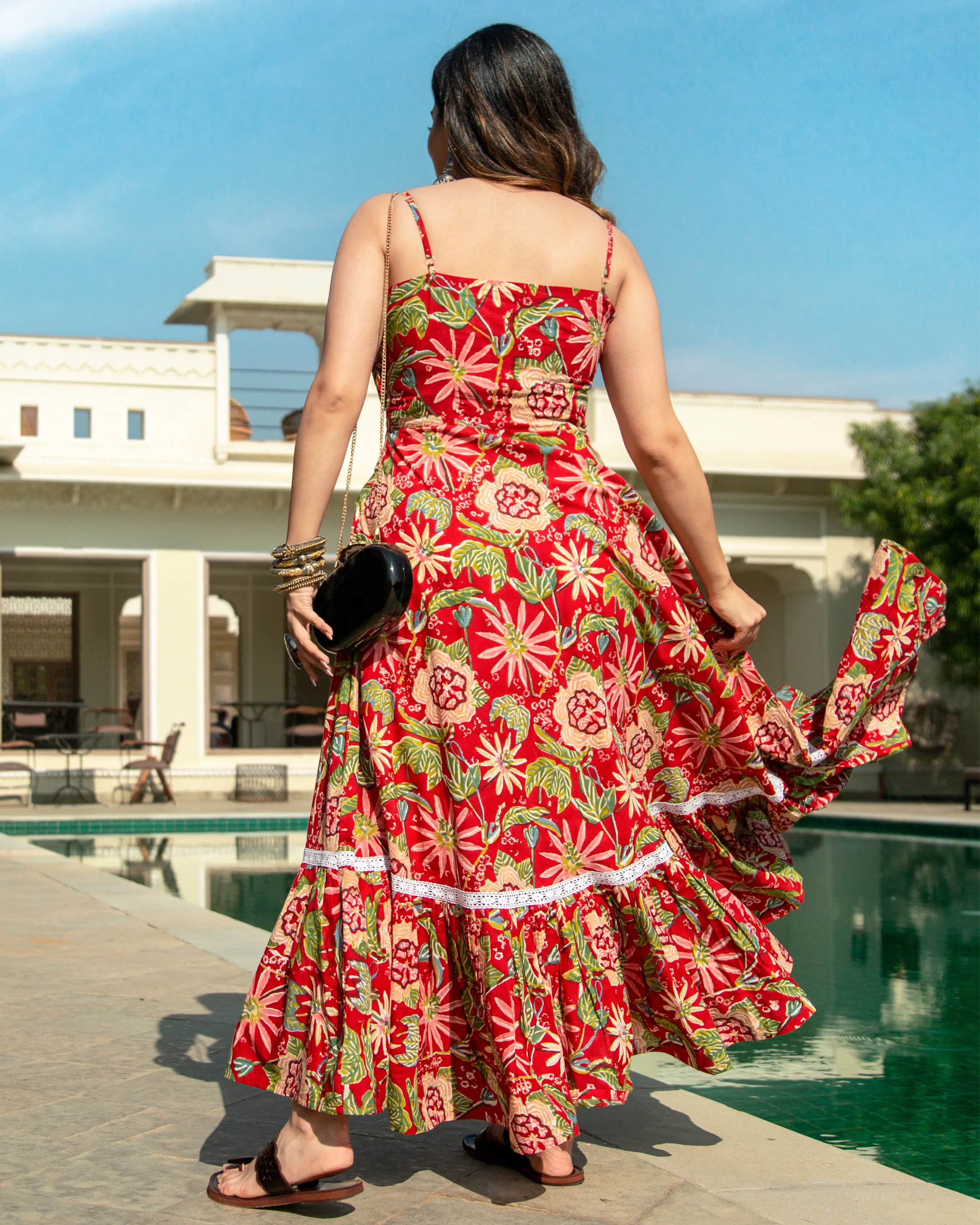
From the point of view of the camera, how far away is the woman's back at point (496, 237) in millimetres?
1934

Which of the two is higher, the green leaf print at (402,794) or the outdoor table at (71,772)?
the green leaf print at (402,794)

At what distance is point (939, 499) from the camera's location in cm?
1401

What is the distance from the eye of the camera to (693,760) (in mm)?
2145

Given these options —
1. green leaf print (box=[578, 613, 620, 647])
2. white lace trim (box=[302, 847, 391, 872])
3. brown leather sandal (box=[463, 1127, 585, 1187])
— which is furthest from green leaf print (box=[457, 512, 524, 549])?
brown leather sandal (box=[463, 1127, 585, 1187])

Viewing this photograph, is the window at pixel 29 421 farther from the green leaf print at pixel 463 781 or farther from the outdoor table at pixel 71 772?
the green leaf print at pixel 463 781

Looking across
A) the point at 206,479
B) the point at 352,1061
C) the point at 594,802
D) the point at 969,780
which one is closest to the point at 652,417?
the point at 594,802

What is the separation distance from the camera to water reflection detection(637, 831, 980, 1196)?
2.88m

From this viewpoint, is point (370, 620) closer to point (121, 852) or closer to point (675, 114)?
point (675, 114)

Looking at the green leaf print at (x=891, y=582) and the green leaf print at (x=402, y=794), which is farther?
the green leaf print at (x=891, y=582)

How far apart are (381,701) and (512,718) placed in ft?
0.60

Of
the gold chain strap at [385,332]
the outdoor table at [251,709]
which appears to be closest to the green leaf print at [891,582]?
the gold chain strap at [385,332]

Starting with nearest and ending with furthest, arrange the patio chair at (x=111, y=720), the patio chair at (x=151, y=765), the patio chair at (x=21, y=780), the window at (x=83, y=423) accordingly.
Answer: the patio chair at (x=151, y=765) → the patio chair at (x=21, y=780) → the window at (x=83, y=423) → the patio chair at (x=111, y=720)

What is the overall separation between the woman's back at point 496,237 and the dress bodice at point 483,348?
0.04 ft

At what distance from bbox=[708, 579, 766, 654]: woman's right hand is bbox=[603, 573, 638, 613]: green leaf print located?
20 cm
